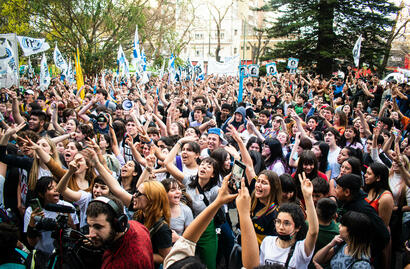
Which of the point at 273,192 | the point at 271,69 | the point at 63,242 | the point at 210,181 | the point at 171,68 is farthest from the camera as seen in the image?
the point at 171,68

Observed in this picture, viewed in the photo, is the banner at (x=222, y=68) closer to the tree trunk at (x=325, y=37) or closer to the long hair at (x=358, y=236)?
the tree trunk at (x=325, y=37)

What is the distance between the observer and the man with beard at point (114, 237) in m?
2.16

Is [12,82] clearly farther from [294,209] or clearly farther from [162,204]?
[294,209]

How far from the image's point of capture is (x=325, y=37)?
2198 centimetres

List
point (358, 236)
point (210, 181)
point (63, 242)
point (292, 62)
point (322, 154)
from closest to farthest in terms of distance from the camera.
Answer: point (63, 242) → point (358, 236) → point (210, 181) → point (322, 154) → point (292, 62)

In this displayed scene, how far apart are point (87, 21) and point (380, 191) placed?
21.2m

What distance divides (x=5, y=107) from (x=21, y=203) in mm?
4477

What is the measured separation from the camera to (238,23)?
69.0 meters

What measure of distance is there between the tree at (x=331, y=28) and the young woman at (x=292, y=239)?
67.6ft

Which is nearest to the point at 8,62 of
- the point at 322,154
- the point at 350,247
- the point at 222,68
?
the point at 322,154

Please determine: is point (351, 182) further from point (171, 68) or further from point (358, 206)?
point (171, 68)

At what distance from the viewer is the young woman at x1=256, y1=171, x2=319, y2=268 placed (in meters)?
2.51

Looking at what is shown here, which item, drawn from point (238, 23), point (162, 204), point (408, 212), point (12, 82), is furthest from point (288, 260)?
point (238, 23)

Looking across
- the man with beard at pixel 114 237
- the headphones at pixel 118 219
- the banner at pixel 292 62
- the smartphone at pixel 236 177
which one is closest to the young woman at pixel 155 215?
the man with beard at pixel 114 237
